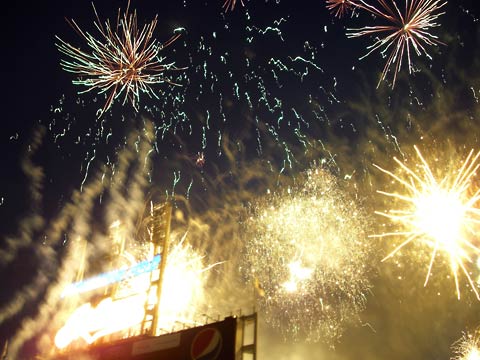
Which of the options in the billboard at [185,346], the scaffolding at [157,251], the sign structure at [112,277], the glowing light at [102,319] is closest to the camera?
the billboard at [185,346]

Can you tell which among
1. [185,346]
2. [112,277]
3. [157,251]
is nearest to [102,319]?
[112,277]

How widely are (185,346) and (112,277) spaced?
8.89 m

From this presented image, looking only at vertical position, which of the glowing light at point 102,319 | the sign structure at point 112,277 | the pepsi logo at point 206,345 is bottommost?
the pepsi logo at point 206,345

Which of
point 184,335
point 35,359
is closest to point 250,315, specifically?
point 184,335

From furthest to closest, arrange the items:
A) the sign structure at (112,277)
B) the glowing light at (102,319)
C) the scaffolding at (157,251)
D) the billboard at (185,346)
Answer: the glowing light at (102,319) → the sign structure at (112,277) → the scaffolding at (157,251) → the billboard at (185,346)

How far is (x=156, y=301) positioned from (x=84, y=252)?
12.0 meters

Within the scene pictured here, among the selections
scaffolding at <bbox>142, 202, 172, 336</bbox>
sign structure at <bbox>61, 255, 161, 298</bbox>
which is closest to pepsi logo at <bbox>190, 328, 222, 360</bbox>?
scaffolding at <bbox>142, 202, 172, 336</bbox>

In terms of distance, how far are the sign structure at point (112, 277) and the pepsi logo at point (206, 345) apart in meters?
6.00

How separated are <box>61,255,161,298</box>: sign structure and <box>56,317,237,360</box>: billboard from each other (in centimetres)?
379

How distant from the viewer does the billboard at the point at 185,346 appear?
1630cm

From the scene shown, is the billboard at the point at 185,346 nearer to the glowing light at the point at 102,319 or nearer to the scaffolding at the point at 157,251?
the scaffolding at the point at 157,251

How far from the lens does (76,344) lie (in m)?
23.9

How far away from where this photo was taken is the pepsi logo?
1636cm

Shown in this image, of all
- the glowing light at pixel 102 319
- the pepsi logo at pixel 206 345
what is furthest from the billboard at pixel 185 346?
the glowing light at pixel 102 319
